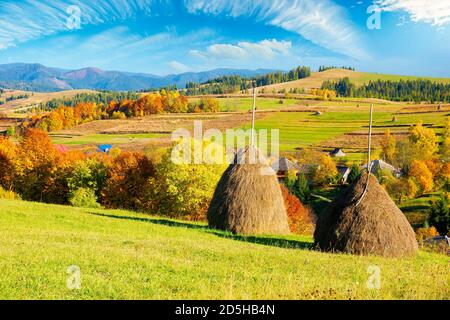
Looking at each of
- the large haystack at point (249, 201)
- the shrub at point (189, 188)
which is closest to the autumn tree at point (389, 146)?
the shrub at point (189, 188)

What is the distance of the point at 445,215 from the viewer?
206 feet

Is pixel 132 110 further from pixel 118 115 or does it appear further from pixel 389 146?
pixel 389 146

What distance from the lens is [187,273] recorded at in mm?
9156

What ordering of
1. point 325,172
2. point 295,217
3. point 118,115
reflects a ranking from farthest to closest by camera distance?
point 118,115, point 325,172, point 295,217

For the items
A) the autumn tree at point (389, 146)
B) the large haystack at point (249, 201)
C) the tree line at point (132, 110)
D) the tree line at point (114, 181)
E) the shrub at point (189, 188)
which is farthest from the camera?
the tree line at point (132, 110)

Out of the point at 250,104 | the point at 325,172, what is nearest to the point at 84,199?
the point at 325,172

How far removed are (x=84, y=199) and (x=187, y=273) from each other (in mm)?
38631

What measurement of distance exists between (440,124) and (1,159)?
104 m

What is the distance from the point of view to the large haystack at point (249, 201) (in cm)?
2019

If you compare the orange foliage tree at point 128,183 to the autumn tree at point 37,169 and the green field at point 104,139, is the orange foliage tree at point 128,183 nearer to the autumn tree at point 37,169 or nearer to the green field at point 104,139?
the autumn tree at point 37,169

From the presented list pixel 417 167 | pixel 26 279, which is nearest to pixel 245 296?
pixel 26 279

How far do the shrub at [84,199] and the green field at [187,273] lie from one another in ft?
96.9

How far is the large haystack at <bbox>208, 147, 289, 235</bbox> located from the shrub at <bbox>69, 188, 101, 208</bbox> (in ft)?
86.4
